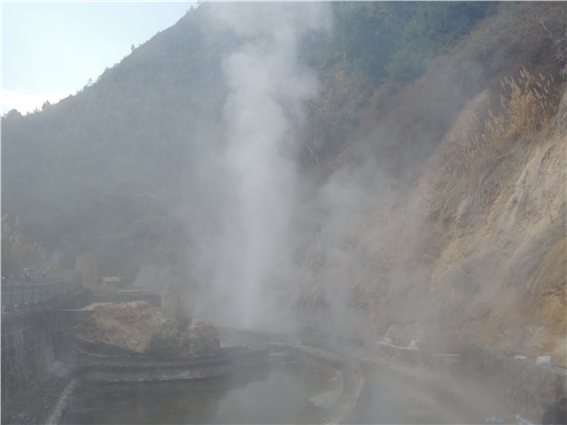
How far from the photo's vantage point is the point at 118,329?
10227 millimetres

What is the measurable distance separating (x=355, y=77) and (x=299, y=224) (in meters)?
8.38

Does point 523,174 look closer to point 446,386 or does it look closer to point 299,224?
point 446,386

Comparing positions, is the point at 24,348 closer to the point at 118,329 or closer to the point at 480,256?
the point at 118,329

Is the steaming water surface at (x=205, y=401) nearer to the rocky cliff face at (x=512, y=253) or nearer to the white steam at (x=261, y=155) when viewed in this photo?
the rocky cliff face at (x=512, y=253)

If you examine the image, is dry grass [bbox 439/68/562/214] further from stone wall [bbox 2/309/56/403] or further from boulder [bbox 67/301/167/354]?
stone wall [bbox 2/309/56/403]

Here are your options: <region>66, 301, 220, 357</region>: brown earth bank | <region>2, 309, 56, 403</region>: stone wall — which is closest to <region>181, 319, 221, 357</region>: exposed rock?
<region>66, 301, 220, 357</region>: brown earth bank

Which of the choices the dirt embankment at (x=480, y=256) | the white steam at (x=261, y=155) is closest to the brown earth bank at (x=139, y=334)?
the dirt embankment at (x=480, y=256)

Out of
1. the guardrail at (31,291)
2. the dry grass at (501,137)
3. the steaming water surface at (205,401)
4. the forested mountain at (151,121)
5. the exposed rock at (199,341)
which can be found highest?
the forested mountain at (151,121)

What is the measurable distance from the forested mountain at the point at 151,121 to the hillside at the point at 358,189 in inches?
6.1

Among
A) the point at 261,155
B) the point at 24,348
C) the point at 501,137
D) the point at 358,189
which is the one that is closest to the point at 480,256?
the point at 501,137

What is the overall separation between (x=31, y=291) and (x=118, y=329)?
2458 mm

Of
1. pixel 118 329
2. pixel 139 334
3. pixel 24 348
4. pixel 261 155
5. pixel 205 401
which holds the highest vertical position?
pixel 261 155

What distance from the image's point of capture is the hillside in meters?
8.15

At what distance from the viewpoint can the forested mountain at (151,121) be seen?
20281 millimetres
